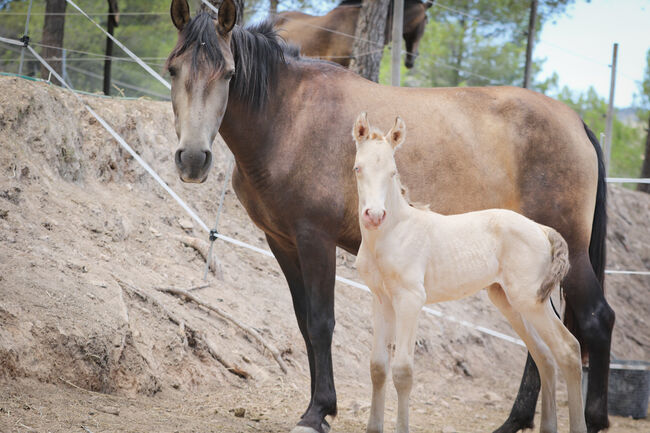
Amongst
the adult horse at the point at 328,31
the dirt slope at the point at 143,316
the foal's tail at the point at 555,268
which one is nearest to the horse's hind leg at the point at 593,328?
the foal's tail at the point at 555,268

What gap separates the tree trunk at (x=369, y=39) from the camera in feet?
29.3

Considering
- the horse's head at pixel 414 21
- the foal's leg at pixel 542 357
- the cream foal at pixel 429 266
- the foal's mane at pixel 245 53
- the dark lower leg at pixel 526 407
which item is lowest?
the dark lower leg at pixel 526 407

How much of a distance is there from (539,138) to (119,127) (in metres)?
4.64

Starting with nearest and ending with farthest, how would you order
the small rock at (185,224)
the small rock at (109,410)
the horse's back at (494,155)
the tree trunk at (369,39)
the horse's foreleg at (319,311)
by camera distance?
1. the small rock at (109,410)
2. the horse's foreleg at (319,311)
3. the horse's back at (494,155)
4. the small rock at (185,224)
5. the tree trunk at (369,39)

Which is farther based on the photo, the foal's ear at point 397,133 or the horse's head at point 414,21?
the horse's head at point 414,21

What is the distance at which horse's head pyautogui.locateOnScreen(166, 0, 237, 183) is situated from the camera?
371 cm

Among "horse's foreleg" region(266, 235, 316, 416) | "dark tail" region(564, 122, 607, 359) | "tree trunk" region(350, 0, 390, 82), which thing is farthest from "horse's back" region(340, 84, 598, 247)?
"tree trunk" region(350, 0, 390, 82)

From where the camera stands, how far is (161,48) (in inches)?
691

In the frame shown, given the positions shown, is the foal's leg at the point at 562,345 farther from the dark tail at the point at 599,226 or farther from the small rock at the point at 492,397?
the small rock at the point at 492,397

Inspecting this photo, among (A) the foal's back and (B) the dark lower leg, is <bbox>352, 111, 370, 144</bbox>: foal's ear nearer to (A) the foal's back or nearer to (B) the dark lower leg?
(A) the foal's back

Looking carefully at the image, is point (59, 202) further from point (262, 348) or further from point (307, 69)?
point (307, 69)

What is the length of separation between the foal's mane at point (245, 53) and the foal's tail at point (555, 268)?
6.64ft

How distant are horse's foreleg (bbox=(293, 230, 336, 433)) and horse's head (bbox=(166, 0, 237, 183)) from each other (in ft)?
2.71

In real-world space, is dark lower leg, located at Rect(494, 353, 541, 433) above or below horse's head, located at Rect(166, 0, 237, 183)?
below
